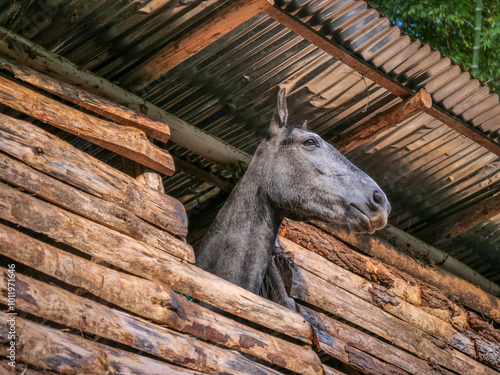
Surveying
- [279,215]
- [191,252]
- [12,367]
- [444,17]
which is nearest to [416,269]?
[279,215]

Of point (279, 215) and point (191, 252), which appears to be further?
point (279, 215)

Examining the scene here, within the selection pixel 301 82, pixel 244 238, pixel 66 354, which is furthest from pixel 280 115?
pixel 66 354

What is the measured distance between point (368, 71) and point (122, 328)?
324cm

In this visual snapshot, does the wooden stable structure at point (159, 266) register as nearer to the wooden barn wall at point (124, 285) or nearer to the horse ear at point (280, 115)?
the wooden barn wall at point (124, 285)

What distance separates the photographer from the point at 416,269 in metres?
8.49

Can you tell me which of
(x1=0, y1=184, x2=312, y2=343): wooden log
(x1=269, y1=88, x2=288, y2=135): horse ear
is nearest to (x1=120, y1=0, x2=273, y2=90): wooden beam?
(x1=269, y1=88, x2=288, y2=135): horse ear

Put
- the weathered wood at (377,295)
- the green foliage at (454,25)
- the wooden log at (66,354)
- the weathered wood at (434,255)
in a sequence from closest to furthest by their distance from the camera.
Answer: the wooden log at (66,354), the weathered wood at (377,295), the weathered wood at (434,255), the green foliage at (454,25)

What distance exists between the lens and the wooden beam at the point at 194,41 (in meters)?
5.81

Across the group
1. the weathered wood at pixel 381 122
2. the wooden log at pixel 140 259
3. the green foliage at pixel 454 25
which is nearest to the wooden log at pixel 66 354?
the wooden log at pixel 140 259

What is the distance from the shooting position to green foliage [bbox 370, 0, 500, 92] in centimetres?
1583

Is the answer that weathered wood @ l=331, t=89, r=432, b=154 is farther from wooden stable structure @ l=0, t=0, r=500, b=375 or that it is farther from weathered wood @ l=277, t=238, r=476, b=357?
weathered wood @ l=277, t=238, r=476, b=357

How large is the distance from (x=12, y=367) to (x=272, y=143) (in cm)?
362

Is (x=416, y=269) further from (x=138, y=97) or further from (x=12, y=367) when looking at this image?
(x=12, y=367)

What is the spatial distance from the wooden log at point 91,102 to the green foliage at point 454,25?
10466mm
